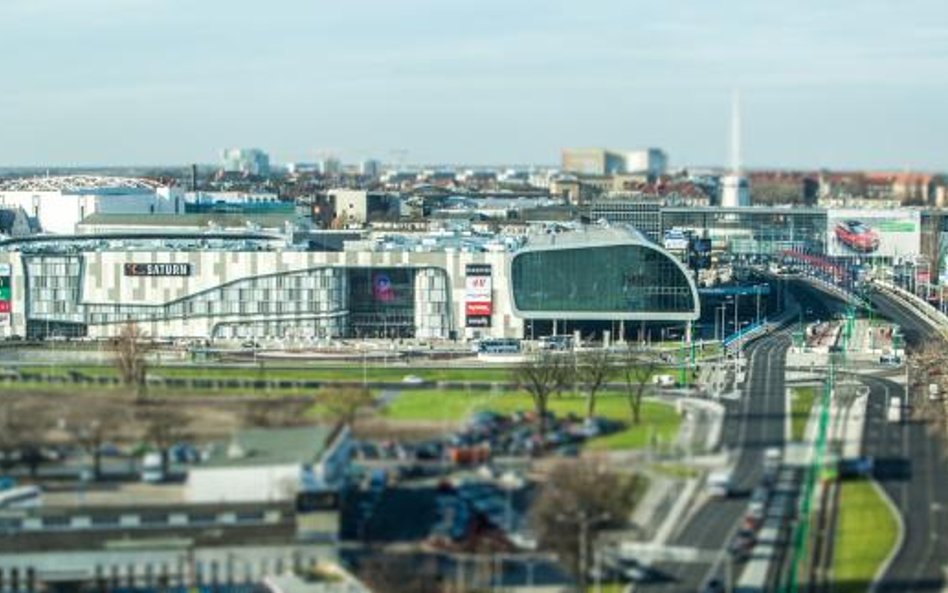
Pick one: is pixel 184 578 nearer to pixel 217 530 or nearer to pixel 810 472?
pixel 217 530

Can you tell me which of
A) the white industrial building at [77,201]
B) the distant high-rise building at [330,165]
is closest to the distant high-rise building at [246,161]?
the distant high-rise building at [330,165]

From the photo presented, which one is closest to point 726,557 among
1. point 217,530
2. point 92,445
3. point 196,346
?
point 217,530

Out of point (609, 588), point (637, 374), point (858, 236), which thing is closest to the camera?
point (609, 588)

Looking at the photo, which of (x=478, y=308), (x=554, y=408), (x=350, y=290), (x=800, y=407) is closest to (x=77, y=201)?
(x=350, y=290)

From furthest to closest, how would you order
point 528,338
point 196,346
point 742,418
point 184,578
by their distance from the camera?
point 528,338
point 196,346
point 742,418
point 184,578

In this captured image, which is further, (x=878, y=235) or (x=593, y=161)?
(x=593, y=161)

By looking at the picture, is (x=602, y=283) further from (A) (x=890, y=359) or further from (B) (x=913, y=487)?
(B) (x=913, y=487)

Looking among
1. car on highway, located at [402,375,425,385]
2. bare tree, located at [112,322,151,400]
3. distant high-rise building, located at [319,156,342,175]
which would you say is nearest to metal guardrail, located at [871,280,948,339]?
car on highway, located at [402,375,425,385]
